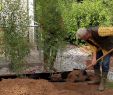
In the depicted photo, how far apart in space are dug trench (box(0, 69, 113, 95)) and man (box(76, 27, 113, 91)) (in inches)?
17.7

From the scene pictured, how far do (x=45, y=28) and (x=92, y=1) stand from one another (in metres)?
8.57

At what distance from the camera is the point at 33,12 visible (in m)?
10.5

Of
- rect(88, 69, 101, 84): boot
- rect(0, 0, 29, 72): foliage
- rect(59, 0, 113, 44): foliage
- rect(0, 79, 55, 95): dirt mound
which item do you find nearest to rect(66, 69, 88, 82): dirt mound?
rect(88, 69, 101, 84): boot

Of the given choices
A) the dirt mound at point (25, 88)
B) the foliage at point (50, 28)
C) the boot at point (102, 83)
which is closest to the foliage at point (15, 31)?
the foliage at point (50, 28)

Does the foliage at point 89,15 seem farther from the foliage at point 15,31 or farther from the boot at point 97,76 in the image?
the foliage at point 15,31

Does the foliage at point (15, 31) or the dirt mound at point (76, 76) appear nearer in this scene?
the foliage at point (15, 31)

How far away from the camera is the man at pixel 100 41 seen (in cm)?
866

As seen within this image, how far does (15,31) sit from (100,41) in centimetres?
186

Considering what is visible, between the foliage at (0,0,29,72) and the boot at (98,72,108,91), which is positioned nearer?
the boot at (98,72,108,91)

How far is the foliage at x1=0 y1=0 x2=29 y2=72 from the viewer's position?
30.4 ft

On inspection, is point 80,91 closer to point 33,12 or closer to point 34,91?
point 34,91

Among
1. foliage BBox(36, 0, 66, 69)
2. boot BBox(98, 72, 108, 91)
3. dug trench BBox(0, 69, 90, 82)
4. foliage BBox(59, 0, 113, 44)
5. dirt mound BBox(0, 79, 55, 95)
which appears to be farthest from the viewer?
foliage BBox(59, 0, 113, 44)

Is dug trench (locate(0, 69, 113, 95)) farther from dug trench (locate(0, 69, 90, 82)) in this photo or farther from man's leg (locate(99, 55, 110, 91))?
man's leg (locate(99, 55, 110, 91))

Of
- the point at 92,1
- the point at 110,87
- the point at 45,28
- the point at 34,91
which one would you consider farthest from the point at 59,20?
the point at 92,1
